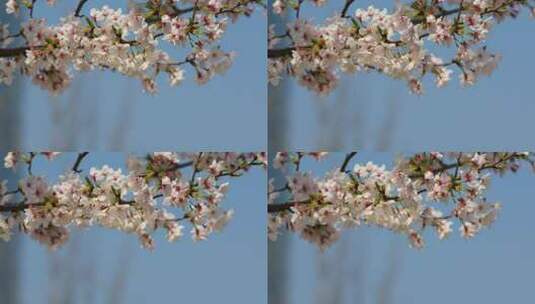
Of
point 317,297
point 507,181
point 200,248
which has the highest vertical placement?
point 507,181

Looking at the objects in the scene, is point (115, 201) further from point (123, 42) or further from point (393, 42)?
point (393, 42)

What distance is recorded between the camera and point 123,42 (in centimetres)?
241

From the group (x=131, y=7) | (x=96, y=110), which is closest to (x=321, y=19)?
(x=131, y=7)

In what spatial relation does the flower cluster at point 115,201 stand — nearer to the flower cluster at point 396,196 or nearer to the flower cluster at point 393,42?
the flower cluster at point 396,196

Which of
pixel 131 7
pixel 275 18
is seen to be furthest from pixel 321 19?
pixel 131 7

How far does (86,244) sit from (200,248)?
328mm

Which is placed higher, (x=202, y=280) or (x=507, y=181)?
(x=507, y=181)

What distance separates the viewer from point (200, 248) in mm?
2400

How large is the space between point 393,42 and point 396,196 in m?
0.45

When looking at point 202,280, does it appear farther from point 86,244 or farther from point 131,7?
point 131,7

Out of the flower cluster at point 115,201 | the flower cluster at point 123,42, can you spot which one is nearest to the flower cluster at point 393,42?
the flower cluster at point 123,42

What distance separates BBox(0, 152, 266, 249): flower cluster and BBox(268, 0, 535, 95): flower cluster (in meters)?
0.39

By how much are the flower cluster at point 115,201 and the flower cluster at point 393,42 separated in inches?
15.5

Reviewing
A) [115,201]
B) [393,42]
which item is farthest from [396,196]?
[115,201]
